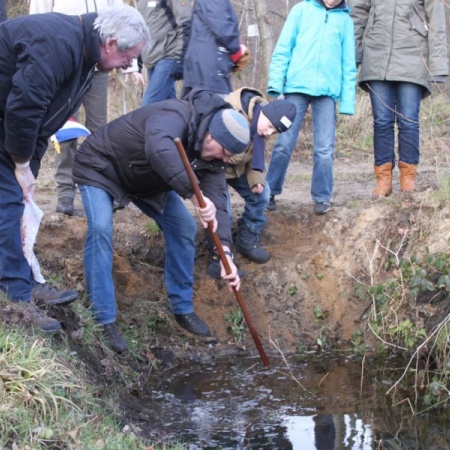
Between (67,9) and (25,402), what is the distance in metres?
3.54

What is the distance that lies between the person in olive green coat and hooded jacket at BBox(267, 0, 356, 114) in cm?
29

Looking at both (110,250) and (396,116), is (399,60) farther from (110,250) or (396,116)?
(110,250)

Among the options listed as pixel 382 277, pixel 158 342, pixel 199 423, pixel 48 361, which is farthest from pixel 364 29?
pixel 48 361

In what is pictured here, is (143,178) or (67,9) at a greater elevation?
(67,9)

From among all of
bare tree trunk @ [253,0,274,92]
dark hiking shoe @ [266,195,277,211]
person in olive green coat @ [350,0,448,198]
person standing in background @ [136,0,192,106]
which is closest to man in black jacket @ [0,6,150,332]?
person standing in background @ [136,0,192,106]

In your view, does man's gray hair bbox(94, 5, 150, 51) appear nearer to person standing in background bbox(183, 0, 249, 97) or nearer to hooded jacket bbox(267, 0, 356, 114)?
person standing in background bbox(183, 0, 249, 97)

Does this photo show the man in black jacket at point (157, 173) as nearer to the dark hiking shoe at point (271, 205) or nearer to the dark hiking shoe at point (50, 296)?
the dark hiking shoe at point (50, 296)

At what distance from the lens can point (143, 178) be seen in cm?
512

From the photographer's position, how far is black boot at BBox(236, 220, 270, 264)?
648 centimetres

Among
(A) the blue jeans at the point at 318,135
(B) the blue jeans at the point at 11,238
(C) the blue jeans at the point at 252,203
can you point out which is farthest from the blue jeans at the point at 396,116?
(B) the blue jeans at the point at 11,238

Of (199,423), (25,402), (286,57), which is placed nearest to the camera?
(25,402)

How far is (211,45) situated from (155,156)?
1.70 m

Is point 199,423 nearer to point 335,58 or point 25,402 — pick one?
point 25,402

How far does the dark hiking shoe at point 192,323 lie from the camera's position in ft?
19.8
